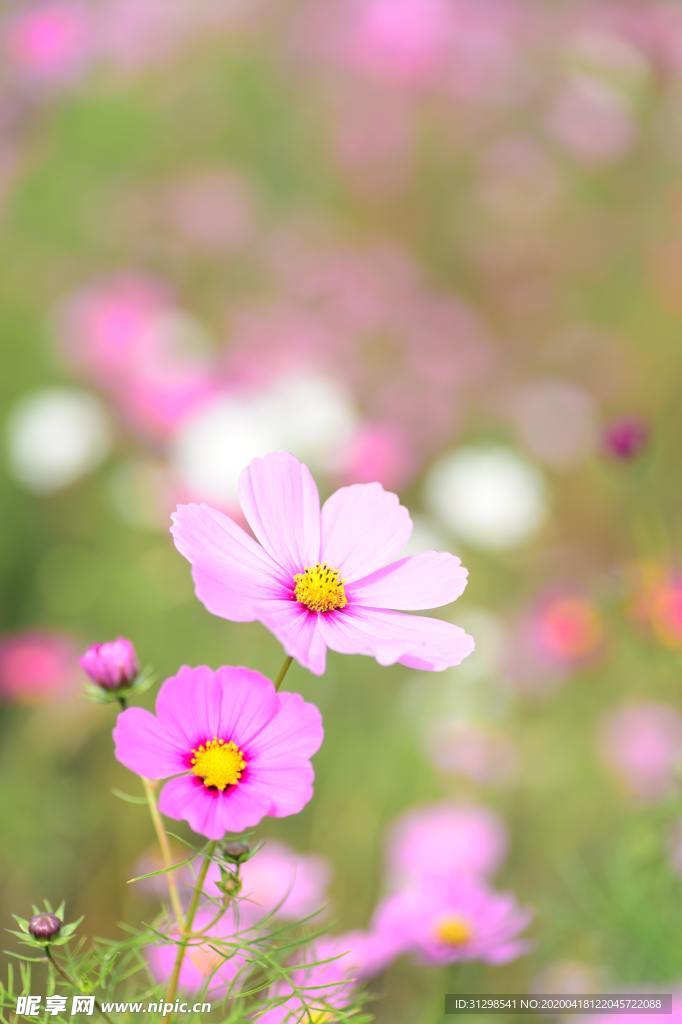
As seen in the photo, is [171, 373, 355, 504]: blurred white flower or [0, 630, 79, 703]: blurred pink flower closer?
[0, 630, 79, 703]: blurred pink flower

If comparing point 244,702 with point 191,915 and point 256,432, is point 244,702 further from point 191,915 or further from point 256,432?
point 256,432

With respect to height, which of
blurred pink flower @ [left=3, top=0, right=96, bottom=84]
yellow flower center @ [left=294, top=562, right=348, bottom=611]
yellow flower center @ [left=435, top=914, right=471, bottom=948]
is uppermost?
blurred pink flower @ [left=3, top=0, right=96, bottom=84]

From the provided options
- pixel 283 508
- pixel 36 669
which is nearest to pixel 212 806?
pixel 283 508

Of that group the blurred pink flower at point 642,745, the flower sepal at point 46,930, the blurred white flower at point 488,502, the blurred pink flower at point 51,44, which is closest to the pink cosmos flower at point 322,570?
the flower sepal at point 46,930

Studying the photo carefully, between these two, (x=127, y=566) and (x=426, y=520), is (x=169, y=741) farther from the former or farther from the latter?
(x=426, y=520)

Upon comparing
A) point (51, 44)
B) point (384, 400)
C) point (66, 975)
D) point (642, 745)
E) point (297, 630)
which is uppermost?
point (51, 44)

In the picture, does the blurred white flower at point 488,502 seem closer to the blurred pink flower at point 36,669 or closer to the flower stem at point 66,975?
the blurred pink flower at point 36,669

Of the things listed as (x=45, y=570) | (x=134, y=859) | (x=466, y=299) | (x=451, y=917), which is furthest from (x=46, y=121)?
(x=451, y=917)

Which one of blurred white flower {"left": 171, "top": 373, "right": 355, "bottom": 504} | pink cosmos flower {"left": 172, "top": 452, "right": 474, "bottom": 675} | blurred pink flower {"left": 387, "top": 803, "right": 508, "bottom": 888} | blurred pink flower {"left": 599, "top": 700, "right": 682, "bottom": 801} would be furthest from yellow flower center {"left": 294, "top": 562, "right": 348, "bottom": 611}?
blurred white flower {"left": 171, "top": 373, "right": 355, "bottom": 504}

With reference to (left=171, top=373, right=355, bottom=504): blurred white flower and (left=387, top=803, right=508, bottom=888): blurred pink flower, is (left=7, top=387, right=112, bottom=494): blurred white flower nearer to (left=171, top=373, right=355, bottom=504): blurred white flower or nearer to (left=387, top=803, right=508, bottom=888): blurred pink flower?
(left=171, top=373, right=355, bottom=504): blurred white flower
